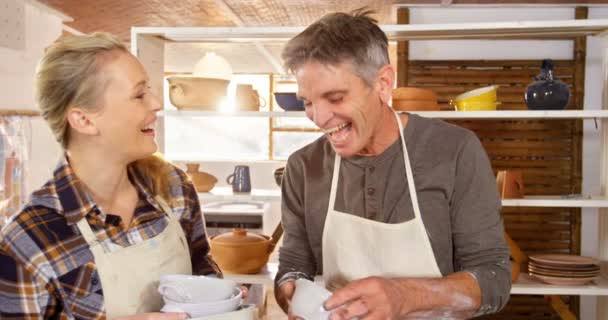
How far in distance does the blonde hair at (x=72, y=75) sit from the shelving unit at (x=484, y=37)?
4.88 feet

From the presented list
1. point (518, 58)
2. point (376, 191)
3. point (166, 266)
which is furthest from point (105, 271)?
point (518, 58)

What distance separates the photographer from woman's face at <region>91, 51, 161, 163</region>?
1432mm

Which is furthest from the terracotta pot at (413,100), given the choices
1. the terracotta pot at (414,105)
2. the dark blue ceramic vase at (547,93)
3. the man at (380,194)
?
the man at (380,194)

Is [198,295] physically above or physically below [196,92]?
below

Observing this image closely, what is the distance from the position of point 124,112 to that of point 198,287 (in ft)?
1.64

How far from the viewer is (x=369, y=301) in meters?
1.20

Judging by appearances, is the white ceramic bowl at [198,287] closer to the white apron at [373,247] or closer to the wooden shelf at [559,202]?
the white apron at [373,247]

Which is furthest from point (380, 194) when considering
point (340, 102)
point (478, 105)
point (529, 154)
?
point (529, 154)

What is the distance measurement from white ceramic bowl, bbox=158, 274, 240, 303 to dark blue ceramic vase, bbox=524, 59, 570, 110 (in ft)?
6.81

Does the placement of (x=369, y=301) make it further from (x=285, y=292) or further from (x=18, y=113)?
(x=18, y=113)

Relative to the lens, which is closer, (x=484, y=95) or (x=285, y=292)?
(x=285, y=292)

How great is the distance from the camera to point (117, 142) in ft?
4.75

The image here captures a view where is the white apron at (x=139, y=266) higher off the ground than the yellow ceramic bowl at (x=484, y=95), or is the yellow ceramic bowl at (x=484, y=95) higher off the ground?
the yellow ceramic bowl at (x=484, y=95)

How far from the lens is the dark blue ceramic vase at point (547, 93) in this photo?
2.77 m
